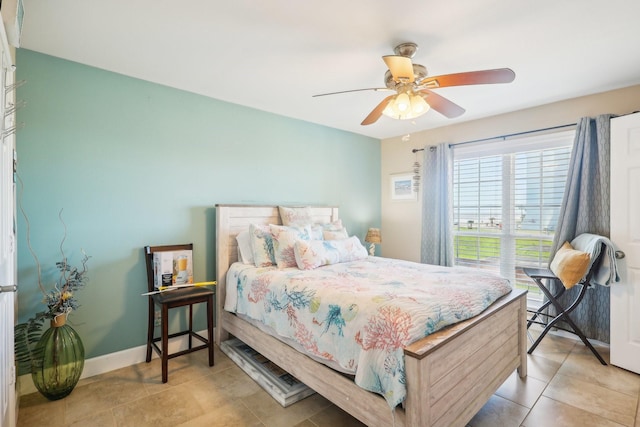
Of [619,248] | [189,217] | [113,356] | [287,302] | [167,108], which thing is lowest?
[113,356]

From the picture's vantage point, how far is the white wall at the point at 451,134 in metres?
2.92

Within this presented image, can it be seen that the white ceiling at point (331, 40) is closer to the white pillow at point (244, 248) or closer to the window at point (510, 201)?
the window at point (510, 201)

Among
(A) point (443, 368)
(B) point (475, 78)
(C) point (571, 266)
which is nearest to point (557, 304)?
(C) point (571, 266)

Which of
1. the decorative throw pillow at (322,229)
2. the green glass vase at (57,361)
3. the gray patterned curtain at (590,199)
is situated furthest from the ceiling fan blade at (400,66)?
the green glass vase at (57,361)

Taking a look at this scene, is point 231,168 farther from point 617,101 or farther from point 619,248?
point 617,101

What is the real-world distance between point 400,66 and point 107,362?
10.2 ft

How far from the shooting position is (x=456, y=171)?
161 inches

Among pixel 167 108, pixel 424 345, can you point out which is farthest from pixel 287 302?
pixel 167 108

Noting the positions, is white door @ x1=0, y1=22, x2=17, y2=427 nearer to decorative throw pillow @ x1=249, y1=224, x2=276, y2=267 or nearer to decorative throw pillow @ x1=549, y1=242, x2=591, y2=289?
decorative throw pillow @ x1=249, y1=224, x2=276, y2=267

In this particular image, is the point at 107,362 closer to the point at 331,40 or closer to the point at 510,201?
the point at 331,40

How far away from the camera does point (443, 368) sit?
155 centimetres

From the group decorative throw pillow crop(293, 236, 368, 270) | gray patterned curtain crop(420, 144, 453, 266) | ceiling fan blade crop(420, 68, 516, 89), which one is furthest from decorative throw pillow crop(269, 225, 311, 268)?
gray patterned curtain crop(420, 144, 453, 266)

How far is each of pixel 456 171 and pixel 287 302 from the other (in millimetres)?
3069

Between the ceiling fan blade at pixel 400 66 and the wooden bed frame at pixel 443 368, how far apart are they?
5.13ft
